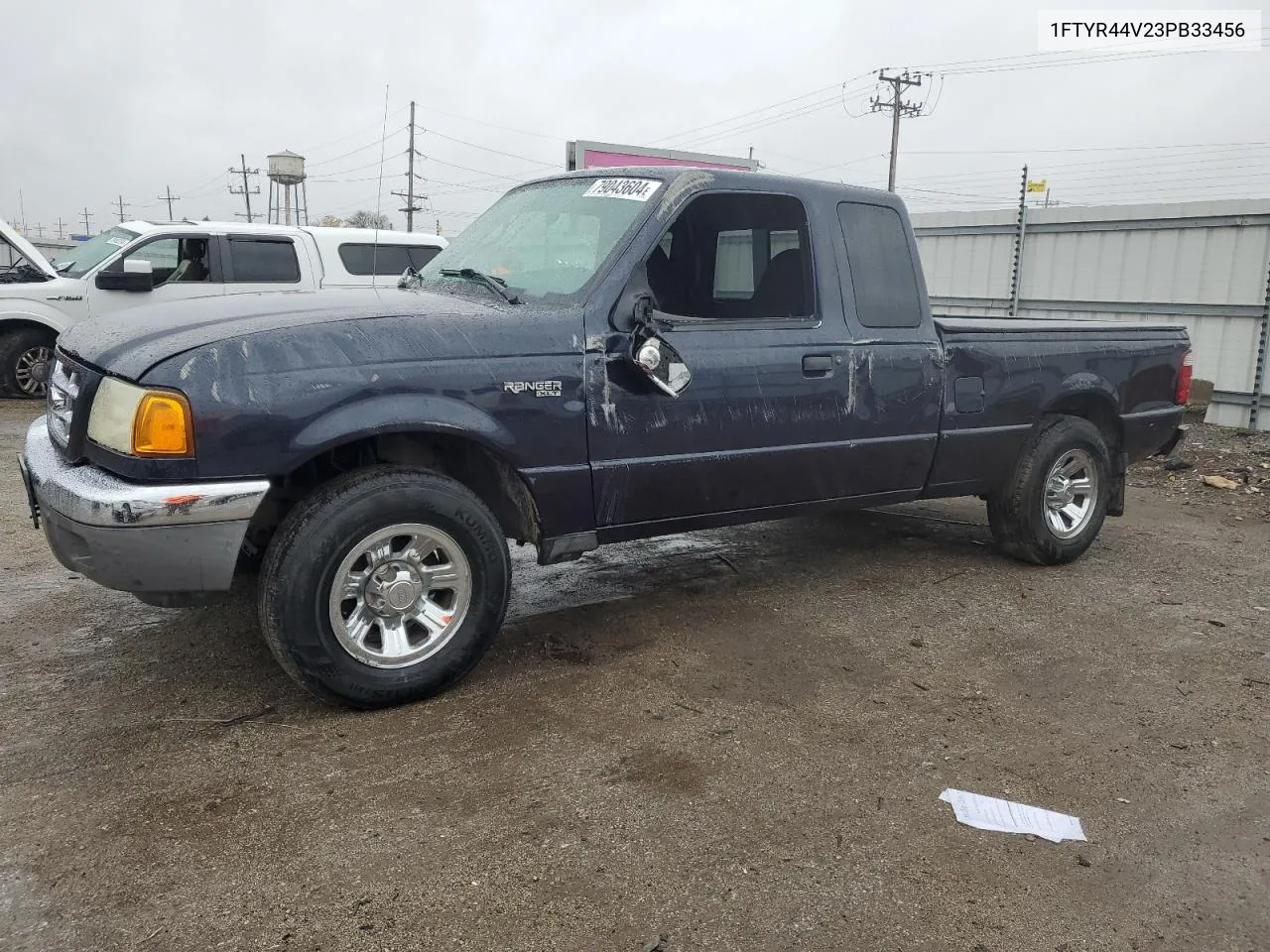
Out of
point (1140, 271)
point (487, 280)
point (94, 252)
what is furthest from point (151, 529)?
point (1140, 271)

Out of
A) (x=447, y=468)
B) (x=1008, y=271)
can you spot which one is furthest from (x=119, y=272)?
(x=1008, y=271)

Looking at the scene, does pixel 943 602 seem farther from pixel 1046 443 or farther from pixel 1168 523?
pixel 1168 523

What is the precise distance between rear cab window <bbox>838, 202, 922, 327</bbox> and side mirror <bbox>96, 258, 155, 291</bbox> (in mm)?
6932

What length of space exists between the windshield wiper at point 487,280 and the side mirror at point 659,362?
1.69ft

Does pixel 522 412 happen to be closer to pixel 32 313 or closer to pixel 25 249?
pixel 32 313

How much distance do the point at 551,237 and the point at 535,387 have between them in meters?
0.90

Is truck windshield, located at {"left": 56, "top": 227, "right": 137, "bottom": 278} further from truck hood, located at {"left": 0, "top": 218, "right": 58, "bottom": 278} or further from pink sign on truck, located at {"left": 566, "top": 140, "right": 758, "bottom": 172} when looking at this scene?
pink sign on truck, located at {"left": 566, "top": 140, "right": 758, "bottom": 172}

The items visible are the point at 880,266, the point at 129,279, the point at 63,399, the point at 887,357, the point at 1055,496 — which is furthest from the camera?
the point at 129,279

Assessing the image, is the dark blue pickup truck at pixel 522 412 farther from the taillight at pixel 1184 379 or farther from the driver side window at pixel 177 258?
the driver side window at pixel 177 258

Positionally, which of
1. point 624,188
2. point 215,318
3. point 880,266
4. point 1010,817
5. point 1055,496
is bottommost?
point 1010,817

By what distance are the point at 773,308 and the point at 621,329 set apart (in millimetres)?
908

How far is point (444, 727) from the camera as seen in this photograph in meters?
3.36

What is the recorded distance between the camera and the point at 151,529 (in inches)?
119

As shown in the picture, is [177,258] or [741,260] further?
[177,258]
